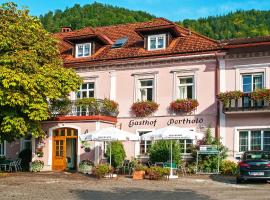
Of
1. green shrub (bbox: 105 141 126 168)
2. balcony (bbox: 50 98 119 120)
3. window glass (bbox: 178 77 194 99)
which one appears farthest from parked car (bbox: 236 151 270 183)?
balcony (bbox: 50 98 119 120)

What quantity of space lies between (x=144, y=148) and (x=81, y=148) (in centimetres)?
378

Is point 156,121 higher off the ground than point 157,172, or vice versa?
point 156,121

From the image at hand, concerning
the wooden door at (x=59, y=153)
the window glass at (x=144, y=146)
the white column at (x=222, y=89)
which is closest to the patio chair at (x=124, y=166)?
the window glass at (x=144, y=146)

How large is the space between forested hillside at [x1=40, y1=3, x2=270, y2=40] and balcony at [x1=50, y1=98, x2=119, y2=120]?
20.2 metres

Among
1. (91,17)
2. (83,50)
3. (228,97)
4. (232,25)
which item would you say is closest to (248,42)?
(228,97)

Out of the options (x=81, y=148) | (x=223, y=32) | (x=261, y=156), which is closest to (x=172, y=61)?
(x=81, y=148)

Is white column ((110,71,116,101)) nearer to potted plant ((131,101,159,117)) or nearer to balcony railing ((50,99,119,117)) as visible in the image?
balcony railing ((50,99,119,117))

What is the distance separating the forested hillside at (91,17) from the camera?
51766 mm

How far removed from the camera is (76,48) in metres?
33.7

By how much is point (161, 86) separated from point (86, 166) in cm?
662

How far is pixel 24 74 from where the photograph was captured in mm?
25250

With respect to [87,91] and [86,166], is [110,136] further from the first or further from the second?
[87,91]

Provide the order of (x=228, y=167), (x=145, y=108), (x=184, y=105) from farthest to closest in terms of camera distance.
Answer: (x=145, y=108) → (x=184, y=105) → (x=228, y=167)

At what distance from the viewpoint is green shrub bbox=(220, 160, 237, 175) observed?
1049 inches
